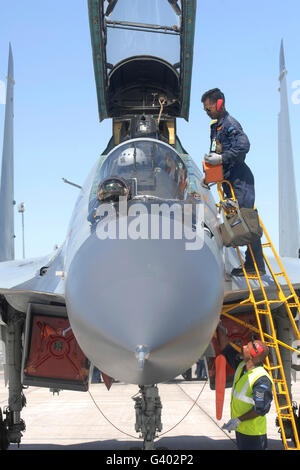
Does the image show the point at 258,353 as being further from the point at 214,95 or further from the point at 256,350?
the point at 214,95

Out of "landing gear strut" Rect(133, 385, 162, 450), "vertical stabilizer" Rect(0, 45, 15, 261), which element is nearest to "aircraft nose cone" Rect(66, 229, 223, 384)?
"landing gear strut" Rect(133, 385, 162, 450)

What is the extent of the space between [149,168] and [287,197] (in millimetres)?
9082

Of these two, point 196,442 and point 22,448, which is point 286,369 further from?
point 22,448

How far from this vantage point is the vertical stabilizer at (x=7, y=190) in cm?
1291

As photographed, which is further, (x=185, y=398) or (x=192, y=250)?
(x=185, y=398)

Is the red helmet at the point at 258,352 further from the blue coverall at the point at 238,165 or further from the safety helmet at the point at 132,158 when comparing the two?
the safety helmet at the point at 132,158

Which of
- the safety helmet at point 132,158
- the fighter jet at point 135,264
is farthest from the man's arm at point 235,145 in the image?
the safety helmet at point 132,158

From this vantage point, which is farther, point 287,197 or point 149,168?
point 287,197

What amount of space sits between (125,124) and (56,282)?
280 cm

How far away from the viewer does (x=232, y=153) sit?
217 inches

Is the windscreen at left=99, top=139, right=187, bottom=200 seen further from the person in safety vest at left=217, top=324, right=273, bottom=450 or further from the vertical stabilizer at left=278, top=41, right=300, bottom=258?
the vertical stabilizer at left=278, top=41, right=300, bottom=258

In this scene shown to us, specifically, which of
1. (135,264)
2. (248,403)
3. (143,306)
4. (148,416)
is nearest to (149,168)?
(135,264)

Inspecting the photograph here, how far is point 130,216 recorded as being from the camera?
166 inches
